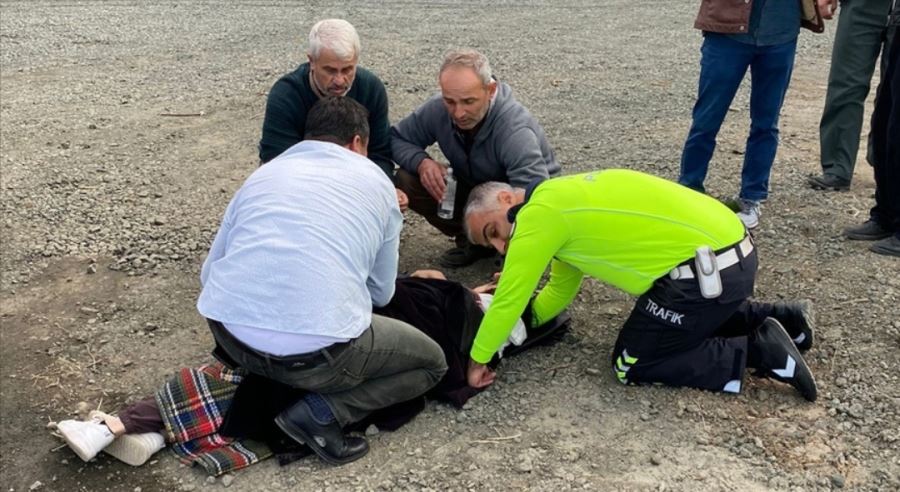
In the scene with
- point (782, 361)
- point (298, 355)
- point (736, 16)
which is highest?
point (736, 16)

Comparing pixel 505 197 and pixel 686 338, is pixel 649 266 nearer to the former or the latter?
pixel 686 338

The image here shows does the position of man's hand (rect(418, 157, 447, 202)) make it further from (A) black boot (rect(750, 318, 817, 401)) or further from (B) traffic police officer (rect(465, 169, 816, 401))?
(A) black boot (rect(750, 318, 817, 401))

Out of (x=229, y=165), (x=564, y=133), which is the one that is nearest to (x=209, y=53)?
(x=229, y=165)

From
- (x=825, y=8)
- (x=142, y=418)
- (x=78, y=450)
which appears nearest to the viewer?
(x=78, y=450)

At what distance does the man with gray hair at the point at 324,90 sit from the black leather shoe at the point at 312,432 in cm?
131

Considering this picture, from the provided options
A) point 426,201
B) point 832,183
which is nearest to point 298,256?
point 426,201

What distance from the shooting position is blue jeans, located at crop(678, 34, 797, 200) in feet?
14.2

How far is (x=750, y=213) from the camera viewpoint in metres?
4.60

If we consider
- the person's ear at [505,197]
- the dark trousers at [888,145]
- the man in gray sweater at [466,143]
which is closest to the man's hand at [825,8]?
the dark trousers at [888,145]

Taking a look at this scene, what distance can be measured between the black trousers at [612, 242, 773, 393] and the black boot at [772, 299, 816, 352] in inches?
8.6

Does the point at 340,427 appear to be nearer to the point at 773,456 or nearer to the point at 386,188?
the point at 386,188

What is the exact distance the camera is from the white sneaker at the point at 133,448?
287 cm

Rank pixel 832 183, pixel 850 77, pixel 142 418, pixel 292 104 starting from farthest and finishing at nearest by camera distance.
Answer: pixel 832 183
pixel 850 77
pixel 292 104
pixel 142 418

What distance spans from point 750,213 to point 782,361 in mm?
1741
